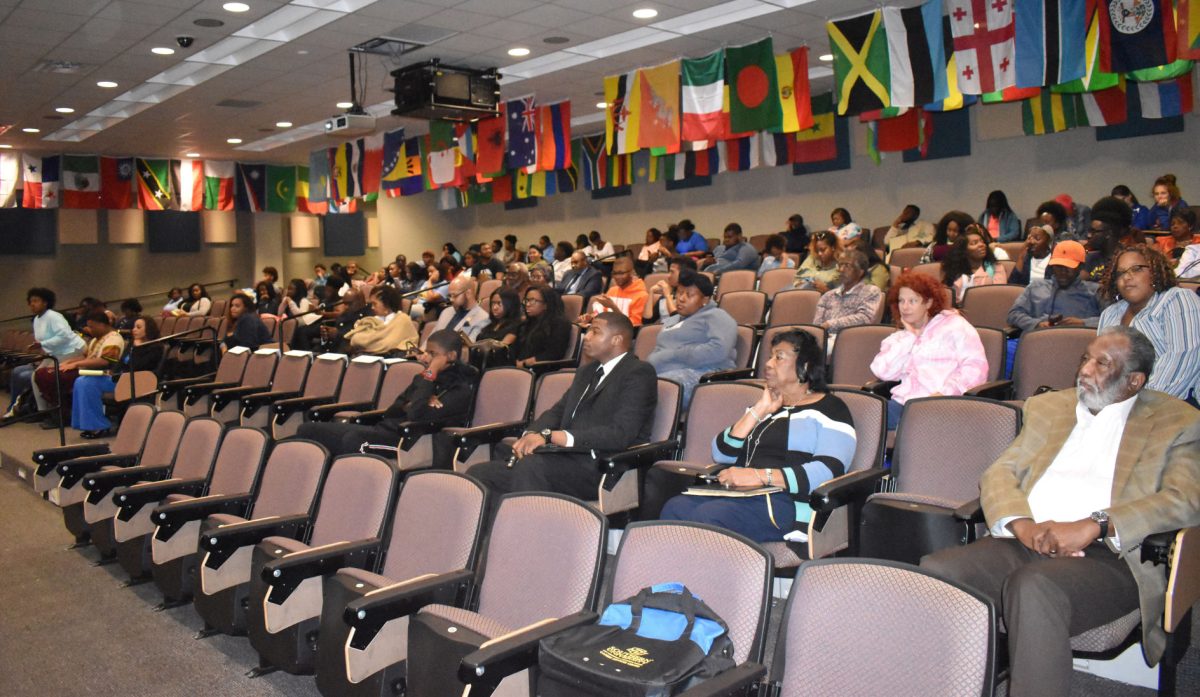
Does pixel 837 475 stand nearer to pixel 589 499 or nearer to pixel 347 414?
pixel 589 499

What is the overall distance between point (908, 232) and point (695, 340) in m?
5.16

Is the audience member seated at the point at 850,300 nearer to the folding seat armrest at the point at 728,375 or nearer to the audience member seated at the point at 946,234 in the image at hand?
the folding seat armrest at the point at 728,375

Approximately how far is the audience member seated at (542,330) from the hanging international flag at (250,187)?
11655 millimetres

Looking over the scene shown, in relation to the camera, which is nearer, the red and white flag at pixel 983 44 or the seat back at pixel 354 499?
the seat back at pixel 354 499

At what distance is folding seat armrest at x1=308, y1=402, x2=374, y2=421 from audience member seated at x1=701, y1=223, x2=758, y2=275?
4.09 m

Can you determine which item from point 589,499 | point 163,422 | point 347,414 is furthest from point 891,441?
point 163,422

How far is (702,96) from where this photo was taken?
8.19 metres

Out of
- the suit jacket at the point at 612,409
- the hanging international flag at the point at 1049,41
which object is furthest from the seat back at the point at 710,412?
the hanging international flag at the point at 1049,41

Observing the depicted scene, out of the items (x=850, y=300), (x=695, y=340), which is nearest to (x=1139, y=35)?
(x=850, y=300)

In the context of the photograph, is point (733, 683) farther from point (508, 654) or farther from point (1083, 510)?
point (1083, 510)

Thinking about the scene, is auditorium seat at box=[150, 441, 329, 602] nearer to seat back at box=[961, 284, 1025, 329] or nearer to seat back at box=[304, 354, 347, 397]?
seat back at box=[304, 354, 347, 397]

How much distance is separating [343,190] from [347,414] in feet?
28.9

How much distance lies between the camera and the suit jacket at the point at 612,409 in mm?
3770

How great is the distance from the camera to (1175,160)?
8.48 m
